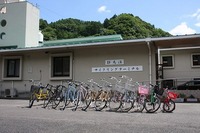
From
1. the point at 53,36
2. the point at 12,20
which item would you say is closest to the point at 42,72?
the point at 12,20

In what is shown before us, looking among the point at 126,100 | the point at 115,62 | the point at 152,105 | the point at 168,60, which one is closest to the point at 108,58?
the point at 115,62

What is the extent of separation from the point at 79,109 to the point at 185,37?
656cm

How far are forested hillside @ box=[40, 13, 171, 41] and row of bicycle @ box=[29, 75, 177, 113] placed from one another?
32.5 m

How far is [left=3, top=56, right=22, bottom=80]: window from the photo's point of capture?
17.5 meters

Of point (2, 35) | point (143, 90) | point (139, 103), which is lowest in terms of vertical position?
point (139, 103)

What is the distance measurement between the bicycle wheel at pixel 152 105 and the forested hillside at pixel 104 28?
3440 centimetres

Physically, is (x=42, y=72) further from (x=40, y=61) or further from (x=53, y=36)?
(x=53, y=36)

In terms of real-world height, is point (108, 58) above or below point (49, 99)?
above

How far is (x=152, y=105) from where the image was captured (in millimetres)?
9250

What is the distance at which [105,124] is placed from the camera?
6.54 m

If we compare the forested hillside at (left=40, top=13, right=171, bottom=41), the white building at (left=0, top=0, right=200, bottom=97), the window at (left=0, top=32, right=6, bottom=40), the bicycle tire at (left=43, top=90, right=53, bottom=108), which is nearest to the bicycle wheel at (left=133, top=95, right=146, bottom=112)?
the bicycle tire at (left=43, top=90, right=53, bottom=108)

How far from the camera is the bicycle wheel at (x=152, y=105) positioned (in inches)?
360

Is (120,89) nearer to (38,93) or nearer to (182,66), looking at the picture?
(38,93)

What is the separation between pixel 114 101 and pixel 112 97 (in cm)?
17
